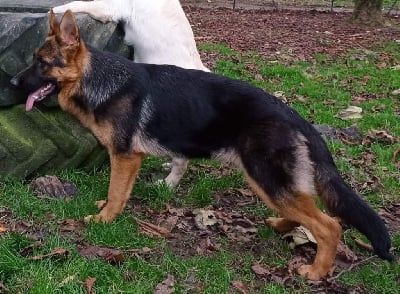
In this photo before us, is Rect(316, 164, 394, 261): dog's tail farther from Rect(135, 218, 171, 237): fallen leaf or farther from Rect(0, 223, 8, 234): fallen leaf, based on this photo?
Rect(0, 223, 8, 234): fallen leaf

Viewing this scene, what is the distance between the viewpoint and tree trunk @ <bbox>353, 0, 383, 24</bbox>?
15.9 m

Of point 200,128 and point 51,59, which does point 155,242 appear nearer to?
point 200,128

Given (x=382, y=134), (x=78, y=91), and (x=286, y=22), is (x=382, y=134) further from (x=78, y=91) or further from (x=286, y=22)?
(x=286, y=22)

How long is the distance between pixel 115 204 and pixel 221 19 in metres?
12.2

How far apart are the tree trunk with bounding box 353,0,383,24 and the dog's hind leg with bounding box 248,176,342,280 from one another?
12.9 meters

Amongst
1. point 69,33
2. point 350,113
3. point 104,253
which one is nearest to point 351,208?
point 104,253

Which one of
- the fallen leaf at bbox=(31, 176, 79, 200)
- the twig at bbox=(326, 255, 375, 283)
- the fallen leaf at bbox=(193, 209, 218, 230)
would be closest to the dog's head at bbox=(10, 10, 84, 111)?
the fallen leaf at bbox=(31, 176, 79, 200)

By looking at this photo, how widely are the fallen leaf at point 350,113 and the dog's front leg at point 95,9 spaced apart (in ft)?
11.7

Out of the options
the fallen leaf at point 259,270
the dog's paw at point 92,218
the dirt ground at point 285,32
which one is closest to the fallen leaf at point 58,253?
the dog's paw at point 92,218

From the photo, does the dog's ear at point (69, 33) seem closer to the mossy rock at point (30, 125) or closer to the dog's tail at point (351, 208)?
the mossy rock at point (30, 125)

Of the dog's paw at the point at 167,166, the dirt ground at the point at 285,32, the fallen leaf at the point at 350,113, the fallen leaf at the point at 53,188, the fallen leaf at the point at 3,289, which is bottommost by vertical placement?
the dirt ground at the point at 285,32

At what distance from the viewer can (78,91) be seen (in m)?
4.73

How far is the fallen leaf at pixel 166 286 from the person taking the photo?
3812 mm

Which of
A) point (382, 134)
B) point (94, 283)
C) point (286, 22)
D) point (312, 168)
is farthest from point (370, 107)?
point (286, 22)
